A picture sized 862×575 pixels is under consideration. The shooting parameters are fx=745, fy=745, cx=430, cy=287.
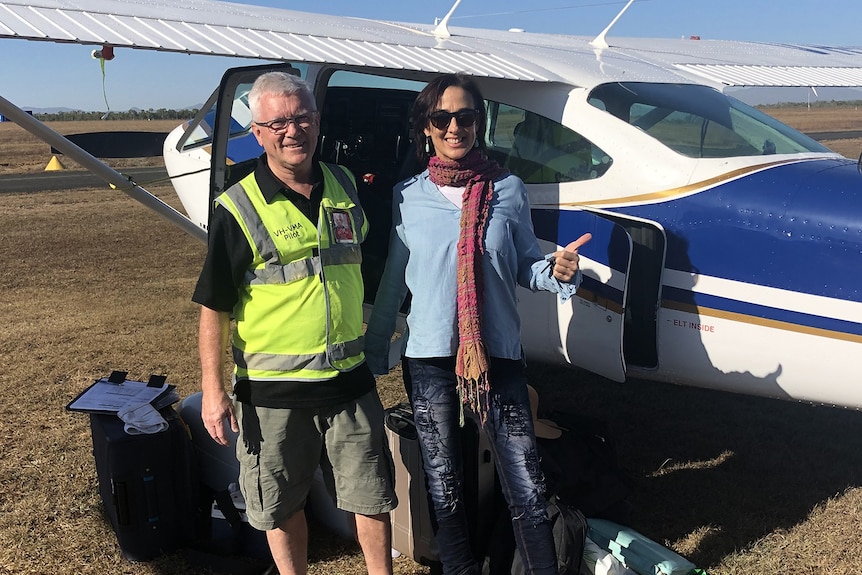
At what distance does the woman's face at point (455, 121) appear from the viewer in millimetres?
2416

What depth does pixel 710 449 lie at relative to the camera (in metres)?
4.18

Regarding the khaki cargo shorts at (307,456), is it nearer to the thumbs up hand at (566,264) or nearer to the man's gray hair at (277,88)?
the thumbs up hand at (566,264)

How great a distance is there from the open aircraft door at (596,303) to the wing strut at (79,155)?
2.39 m

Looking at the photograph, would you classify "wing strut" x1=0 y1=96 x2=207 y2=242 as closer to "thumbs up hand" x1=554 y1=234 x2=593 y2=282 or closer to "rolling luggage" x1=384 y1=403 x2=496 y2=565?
"rolling luggage" x1=384 y1=403 x2=496 y2=565

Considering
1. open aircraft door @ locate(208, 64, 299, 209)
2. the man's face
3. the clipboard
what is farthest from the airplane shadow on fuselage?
open aircraft door @ locate(208, 64, 299, 209)

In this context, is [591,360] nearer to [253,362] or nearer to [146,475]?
[253,362]

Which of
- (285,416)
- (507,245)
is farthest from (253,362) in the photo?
(507,245)

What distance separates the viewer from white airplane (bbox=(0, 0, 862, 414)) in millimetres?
2898

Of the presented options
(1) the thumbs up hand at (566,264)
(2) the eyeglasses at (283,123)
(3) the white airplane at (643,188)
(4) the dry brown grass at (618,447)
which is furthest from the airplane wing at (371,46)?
(4) the dry brown grass at (618,447)

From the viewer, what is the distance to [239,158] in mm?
5277

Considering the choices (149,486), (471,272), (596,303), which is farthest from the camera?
(596,303)

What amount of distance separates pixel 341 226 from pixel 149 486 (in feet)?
5.27

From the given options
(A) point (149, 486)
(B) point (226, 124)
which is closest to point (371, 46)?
(B) point (226, 124)

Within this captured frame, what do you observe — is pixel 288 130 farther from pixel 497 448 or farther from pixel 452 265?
pixel 497 448
